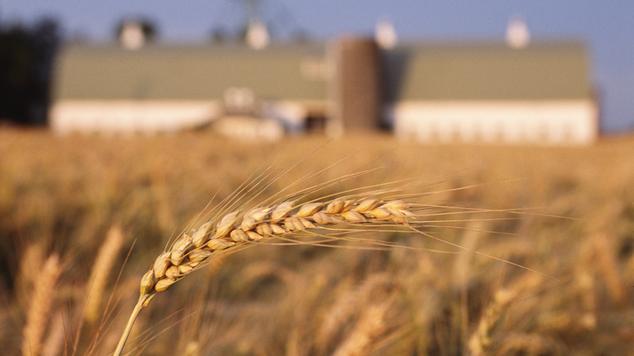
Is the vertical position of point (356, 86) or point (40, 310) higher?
point (40, 310)

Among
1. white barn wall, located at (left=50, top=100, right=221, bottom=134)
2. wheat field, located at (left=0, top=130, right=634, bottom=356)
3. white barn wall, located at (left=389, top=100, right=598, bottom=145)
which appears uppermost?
wheat field, located at (left=0, top=130, right=634, bottom=356)

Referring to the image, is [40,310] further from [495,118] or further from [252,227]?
[495,118]

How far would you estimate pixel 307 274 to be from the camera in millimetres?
2982

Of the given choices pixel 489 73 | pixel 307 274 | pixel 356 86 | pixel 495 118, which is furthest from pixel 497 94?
pixel 307 274

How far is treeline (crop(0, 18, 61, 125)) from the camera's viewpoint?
36.4 m

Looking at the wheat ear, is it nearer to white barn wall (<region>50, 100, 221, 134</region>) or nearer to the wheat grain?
the wheat grain

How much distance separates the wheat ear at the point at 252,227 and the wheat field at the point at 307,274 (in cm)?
6

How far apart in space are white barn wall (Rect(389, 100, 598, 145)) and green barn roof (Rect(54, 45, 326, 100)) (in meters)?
3.73

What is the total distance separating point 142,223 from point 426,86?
30217mm

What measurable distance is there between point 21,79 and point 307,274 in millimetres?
36502

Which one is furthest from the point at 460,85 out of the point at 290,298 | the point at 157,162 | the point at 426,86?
the point at 290,298

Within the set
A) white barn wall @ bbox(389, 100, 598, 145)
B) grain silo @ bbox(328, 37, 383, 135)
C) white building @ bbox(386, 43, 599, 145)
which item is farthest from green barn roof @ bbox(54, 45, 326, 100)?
white barn wall @ bbox(389, 100, 598, 145)

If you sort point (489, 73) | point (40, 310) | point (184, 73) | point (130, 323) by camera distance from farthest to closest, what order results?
1. point (184, 73)
2. point (489, 73)
3. point (40, 310)
4. point (130, 323)

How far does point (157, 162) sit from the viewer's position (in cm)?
461
